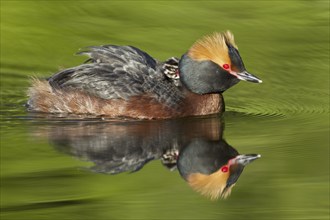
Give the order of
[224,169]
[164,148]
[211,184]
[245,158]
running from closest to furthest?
[211,184] → [224,169] → [245,158] → [164,148]

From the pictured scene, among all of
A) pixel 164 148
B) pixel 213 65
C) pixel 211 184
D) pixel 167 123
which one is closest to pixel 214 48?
pixel 213 65

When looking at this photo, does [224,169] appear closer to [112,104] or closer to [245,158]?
[245,158]

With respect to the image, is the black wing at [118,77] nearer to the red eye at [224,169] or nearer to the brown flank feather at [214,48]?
the brown flank feather at [214,48]

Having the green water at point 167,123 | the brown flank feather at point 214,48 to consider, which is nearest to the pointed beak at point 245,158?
the green water at point 167,123

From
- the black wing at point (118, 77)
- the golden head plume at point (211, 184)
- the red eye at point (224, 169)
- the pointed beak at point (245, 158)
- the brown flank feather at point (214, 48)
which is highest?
the brown flank feather at point (214, 48)

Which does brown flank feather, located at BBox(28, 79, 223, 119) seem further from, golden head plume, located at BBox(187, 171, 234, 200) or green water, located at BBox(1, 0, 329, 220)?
golden head plume, located at BBox(187, 171, 234, 200)

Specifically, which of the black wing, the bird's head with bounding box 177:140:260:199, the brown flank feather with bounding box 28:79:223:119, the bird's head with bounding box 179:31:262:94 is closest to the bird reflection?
the bird's head with bounding box 177:140:260:199

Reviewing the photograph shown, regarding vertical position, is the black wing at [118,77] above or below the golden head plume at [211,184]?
above
